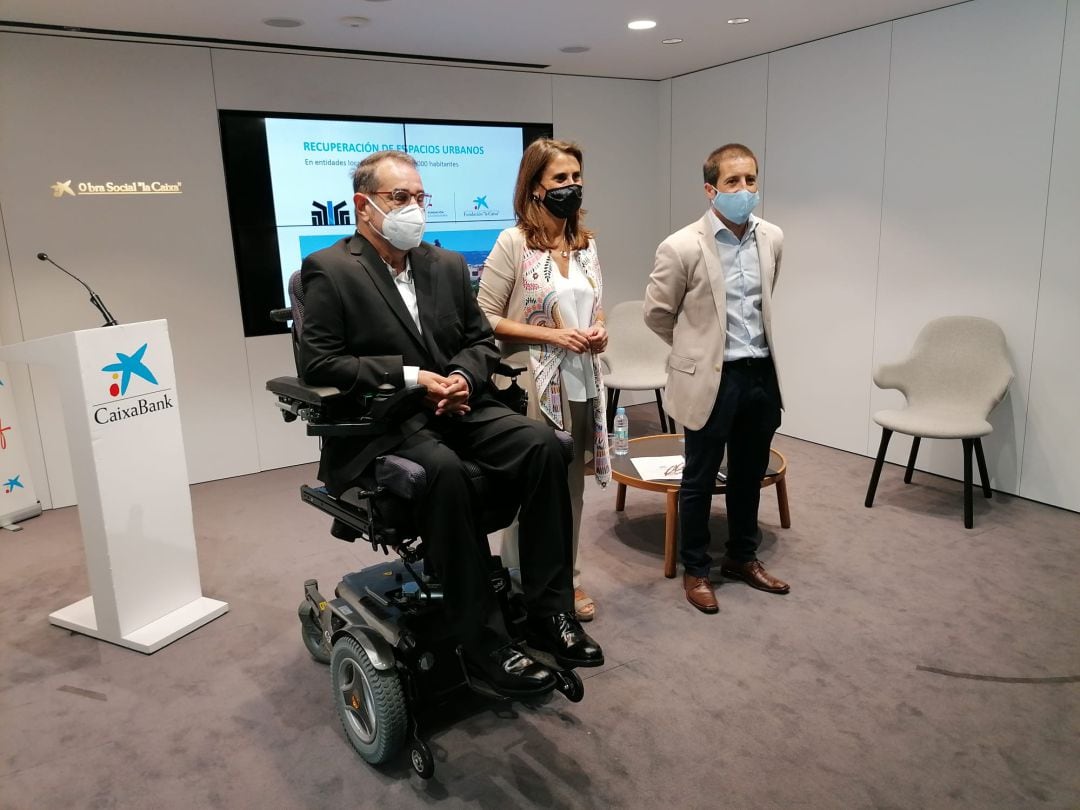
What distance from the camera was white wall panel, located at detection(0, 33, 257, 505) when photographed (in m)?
4.07

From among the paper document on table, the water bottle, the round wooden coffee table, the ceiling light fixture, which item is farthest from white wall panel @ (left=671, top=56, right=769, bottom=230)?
the ceiling light fixture

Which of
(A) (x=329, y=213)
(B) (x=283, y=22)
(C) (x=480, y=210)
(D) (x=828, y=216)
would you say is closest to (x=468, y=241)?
(C) (x=480, y=210)

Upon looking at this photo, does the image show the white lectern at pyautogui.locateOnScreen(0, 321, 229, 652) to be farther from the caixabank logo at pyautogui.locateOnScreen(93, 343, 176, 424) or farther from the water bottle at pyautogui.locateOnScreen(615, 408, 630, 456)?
the water bottle at pyautogui.locateOnScreen(615, 408, 630, 456)

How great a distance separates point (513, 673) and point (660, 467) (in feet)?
5.88

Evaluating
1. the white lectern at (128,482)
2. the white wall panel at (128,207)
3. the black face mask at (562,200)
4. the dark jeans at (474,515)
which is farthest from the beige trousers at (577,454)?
the white wall panel at (128,207)

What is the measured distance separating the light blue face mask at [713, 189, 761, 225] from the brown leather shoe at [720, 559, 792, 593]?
4.57 ft

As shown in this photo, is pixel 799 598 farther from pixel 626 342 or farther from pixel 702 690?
pixel 626 342

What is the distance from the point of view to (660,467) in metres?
3.63

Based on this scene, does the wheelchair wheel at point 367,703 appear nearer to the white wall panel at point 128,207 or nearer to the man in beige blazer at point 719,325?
the man in beige blazer at point 719,325

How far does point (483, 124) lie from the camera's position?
5.34 metres

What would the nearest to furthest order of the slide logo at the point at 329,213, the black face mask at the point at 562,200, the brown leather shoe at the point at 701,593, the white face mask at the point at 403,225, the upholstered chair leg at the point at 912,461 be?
1. the white face mask at the point at 403,225
2. the black face mask at the point at 562,200
3. the brown leather shoe at the point at 701,593
4. the upholstered chair leg at the point at 912,461
5. the slide logo at the point at 329,213

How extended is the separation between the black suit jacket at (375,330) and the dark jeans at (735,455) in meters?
0.97

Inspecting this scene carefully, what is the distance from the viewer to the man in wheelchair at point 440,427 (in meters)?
2.00

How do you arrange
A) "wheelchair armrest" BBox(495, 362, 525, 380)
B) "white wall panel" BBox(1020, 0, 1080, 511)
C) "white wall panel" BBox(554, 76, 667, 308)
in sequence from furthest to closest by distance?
1. "white wall panel" BBox(554, 76, 667, 308)
2. "white wall panel" BBox(1020, 0, 1080, 511)
3. "wheelchair armrest" BBox(495, 362, 525, 380)
